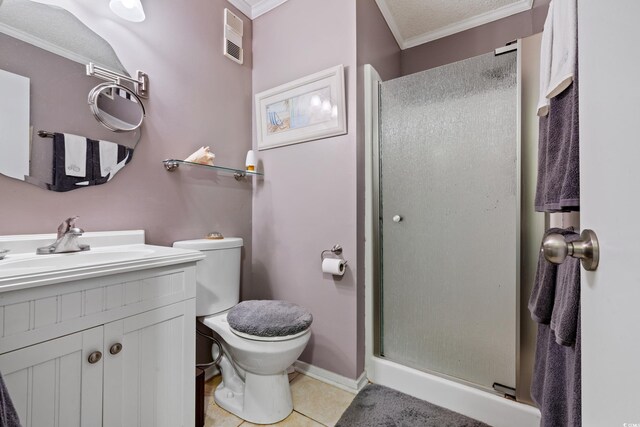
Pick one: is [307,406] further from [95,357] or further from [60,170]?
[60,170]

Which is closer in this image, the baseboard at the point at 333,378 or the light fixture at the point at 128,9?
the light fixture at the point at 128,9

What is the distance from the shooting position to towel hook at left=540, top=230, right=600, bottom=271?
1.25ft

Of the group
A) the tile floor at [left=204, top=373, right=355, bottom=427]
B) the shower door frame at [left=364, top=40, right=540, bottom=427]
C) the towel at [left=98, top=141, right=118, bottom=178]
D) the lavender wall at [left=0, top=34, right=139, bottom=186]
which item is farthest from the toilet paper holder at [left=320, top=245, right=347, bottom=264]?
the lavender wall at [left=0, top=34, right=139, bottom=186]

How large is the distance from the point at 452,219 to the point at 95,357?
4.95ft

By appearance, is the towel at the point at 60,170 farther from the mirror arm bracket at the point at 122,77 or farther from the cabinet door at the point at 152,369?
the cabinet door at the point at 152,369

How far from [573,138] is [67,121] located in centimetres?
177

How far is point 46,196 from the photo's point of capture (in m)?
1.09

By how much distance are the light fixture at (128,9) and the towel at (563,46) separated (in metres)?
1.64

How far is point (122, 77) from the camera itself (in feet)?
4.21

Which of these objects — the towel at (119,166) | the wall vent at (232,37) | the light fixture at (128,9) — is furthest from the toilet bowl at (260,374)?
the wall vent at (232,37)

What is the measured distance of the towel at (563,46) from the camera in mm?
752

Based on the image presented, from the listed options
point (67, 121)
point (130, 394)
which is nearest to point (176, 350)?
point (130, 394)

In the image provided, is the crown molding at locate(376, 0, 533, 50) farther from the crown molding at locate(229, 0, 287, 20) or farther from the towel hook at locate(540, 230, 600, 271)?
the towel hook at locate(540, 230, 600, 271)

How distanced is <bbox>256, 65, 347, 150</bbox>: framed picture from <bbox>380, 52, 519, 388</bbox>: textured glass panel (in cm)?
30
